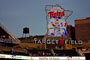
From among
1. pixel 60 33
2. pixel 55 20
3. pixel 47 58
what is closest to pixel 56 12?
pixel 55 20

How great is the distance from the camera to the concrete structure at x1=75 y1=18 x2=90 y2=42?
107169 mm

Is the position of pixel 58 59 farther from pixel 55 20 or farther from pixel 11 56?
pixel 55 20

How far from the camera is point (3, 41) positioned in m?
58.1

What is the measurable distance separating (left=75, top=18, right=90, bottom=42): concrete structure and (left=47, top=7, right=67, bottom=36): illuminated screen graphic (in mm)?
41465

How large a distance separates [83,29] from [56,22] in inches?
1739

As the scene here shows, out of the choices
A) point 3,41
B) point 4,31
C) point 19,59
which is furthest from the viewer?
point 4,31

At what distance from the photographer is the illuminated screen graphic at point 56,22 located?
224 ft

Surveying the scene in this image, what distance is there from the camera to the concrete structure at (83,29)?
107 m

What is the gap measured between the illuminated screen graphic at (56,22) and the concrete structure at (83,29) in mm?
41465

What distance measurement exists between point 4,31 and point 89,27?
55038mm

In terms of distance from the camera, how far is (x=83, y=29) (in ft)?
358

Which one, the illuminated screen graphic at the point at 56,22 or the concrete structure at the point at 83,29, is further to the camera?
the concrete structure at the point at 83,29

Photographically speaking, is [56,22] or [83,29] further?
[83,29]

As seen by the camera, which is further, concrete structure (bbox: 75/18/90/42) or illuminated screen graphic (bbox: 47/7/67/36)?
concrete structure (bbox: 75/18/90/42)
